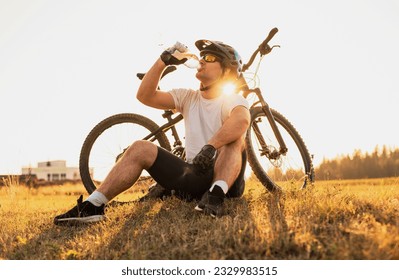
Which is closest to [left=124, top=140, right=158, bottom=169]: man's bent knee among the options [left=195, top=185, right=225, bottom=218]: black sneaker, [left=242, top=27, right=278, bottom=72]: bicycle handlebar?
[left=195, top=185, right=225, bottom=218]: black sneaker

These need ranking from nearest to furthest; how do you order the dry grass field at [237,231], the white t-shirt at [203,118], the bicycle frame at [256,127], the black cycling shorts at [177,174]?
the dry grass field at [237,231] → the black cycling shorts at [177,174] → the white t-shirt at [203,118] → the bicycle frame at [256,127]

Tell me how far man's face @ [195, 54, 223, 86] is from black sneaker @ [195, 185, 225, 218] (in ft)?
3.65

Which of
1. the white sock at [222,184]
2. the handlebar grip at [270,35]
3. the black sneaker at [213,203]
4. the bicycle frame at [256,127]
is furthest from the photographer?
the handlebar grip at [270,35]

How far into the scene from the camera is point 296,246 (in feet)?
9.46

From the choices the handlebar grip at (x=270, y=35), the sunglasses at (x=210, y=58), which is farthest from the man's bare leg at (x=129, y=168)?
the handlebar grip at (x=270, y=35)

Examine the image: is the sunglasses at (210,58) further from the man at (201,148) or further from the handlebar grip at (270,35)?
the handlebar grip at (270,35)

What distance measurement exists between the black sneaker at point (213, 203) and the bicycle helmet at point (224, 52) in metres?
1.29

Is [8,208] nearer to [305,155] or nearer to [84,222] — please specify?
[84,222]

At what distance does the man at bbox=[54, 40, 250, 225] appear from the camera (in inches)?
156

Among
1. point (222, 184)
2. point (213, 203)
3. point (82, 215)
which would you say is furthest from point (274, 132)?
point (82, 215)

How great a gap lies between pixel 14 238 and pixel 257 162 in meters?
2.48

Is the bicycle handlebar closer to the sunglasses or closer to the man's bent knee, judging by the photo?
the sunglasses

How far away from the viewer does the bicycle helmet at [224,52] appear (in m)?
4.44
